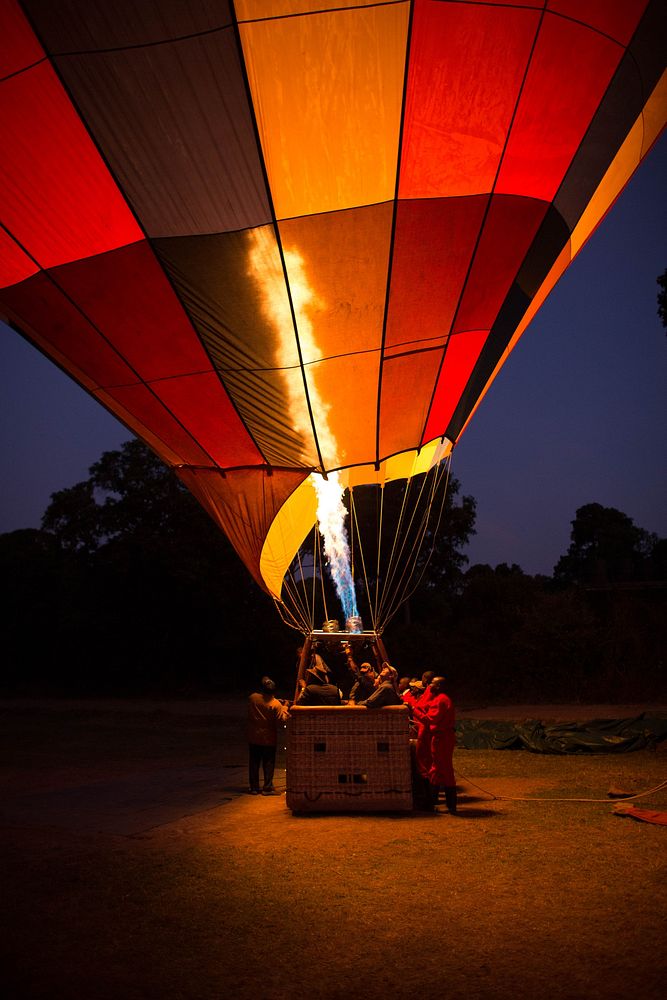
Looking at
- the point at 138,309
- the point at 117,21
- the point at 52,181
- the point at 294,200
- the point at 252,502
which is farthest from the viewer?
the point at 252,502

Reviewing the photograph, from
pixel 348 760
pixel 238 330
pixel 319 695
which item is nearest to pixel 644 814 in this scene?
pixel 348 760

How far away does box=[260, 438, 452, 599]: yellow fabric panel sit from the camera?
309 inches

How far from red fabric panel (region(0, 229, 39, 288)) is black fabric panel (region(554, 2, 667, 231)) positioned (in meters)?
4.17

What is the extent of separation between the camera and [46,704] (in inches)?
760

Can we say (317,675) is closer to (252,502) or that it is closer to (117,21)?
(252,502)

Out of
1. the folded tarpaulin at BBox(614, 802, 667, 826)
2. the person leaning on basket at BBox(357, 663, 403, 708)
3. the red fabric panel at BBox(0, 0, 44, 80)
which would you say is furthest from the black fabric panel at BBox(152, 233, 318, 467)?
the folded tarpaulin at BBox(614, 802, 667, 826)

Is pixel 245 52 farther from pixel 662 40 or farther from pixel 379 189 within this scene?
pixel 662 40

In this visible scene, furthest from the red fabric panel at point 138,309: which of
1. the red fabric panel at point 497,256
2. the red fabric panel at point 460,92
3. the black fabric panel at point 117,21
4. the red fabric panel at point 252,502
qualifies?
the red fabric panel at point 497,256

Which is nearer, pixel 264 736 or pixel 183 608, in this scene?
pixel 264 736

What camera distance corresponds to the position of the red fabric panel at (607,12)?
4.95m

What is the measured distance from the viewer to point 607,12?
5059 mm

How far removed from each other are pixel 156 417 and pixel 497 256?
11.0 feet

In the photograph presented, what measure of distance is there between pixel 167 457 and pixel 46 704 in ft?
44.6

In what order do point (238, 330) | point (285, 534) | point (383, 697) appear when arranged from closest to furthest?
point (383, 697), point (238, 330), point (285, 534)
